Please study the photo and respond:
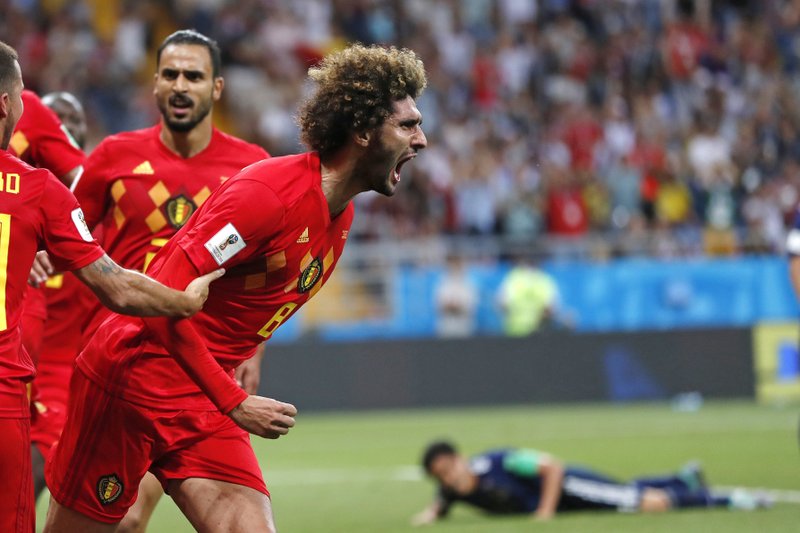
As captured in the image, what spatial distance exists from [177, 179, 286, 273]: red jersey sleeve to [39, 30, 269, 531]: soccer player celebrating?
5.96 feet

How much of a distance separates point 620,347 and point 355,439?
15.5 feet

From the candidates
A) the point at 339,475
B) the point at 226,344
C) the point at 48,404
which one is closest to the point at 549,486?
the point at 339,475

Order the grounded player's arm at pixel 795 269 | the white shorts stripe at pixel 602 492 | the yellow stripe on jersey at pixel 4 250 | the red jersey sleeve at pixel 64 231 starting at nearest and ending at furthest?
the yellow stripe on jersey at pixel 4 250 < the red jersey sleeve at pixel 64 231 < the grounded player's arm at pixel 795 269 < the white shorts stripe at pixel 602 492

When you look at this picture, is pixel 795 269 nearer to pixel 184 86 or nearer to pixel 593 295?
pixel 184 86

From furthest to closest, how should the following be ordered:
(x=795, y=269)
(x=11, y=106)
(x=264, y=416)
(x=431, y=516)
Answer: (x=431, y=516), (x=795, y=269), (x=264, y=416), (x=11, y=106)

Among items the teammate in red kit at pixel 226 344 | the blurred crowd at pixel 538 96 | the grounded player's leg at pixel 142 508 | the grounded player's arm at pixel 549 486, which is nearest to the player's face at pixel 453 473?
the grounded player's arm at pixel 549 486

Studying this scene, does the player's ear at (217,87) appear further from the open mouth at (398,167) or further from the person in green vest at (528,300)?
the person in green vest at (528,300)

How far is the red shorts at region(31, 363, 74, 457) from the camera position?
728 cm

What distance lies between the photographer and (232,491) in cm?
521

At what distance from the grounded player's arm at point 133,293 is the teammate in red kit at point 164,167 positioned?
1888 mm

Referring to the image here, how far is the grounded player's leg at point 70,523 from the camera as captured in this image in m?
5.24

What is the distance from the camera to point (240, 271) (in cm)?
514

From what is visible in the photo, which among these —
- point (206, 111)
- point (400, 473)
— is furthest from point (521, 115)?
point (206, 111)

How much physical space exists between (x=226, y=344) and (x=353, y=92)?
3.57 feet
